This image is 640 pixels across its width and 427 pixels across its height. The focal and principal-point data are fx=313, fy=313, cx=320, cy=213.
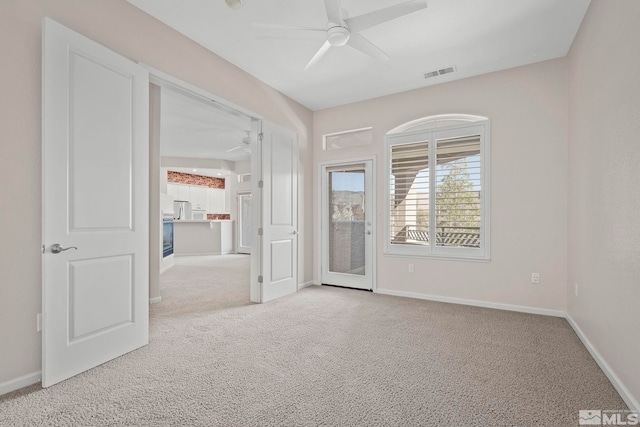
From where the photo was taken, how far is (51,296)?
81.2 inches

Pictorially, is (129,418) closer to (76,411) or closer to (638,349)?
(76,411)

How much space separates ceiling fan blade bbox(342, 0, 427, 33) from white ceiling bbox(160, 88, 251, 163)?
6.66ft

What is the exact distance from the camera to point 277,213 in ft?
14.5

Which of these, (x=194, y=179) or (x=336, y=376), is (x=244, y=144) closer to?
(x=194, y=179)

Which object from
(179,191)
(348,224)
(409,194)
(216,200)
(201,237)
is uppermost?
(179,191)

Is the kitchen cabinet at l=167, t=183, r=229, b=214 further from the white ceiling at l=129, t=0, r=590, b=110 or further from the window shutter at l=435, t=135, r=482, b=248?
the window shutter at l=435, t=135, r=482, b=248

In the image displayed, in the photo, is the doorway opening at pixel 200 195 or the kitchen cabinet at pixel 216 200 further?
the kitchen cabinet at pixel 216 200

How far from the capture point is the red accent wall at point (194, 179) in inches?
386

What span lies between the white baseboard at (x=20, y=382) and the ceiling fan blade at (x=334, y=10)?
3273 mm

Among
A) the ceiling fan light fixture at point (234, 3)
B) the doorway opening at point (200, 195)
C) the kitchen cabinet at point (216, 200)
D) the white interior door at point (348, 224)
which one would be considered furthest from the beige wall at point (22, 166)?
the kitchen cabinet at point (216, 200)

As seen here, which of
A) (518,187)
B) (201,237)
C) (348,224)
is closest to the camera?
(518,187)

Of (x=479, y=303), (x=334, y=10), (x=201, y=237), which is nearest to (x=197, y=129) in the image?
(x=201, y=237)

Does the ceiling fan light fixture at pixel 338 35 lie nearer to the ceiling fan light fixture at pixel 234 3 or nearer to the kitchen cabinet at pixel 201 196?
the ceiling fan light fixture at pixel 234 3

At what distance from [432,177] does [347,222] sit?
1496mm
